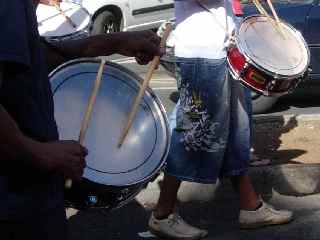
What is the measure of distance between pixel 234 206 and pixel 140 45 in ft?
8.01

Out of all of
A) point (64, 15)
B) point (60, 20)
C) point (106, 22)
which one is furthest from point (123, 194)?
point (106, 22)

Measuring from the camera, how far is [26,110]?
2.01 m

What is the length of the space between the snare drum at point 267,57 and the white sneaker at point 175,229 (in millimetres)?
946

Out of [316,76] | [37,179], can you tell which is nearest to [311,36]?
[316,76]

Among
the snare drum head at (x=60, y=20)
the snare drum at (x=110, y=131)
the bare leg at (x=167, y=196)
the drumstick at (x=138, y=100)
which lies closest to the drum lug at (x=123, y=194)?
the snare drum at (x=110, y=131)

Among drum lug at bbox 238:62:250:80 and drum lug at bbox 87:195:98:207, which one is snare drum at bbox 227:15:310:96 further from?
drum lug at bbox 87:195:98:207

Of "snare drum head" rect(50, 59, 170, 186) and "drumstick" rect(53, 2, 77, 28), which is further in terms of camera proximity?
"drumstick" rect(53, 2, 77, 28)

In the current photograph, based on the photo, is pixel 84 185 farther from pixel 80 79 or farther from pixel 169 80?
pixel 169 80

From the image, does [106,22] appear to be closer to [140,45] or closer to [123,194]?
[140,45]

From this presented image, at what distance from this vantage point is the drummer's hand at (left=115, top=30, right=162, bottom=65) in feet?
8.23

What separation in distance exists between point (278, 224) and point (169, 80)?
5388 millimetres

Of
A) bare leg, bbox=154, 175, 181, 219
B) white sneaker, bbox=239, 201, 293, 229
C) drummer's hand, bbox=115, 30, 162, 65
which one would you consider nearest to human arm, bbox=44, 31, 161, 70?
drummer's hand, bbox=115, 30, 162, 65

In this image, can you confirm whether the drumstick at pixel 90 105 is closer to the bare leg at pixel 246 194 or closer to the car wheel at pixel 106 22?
the bare leg at pixel 246 194

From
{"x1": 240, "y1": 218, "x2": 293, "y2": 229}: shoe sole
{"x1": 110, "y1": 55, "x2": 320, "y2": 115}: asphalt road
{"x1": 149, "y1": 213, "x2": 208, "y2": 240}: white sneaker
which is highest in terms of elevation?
{"x1": 149, "y1": 213, "x2": 208, "y2": 240}: white sneaker
